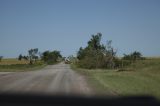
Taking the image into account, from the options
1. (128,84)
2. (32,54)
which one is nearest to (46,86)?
(128,84)

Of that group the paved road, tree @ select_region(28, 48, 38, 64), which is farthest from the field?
tree @ select_region(28, 48, 38, 64)

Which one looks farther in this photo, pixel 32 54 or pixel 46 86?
pixel 32 54

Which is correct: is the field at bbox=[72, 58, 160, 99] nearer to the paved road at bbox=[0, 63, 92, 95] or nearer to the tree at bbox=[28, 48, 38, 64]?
the paved road at bbox=[0, 63, 92, 95]

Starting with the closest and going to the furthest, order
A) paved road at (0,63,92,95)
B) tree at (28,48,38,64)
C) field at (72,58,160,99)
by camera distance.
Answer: field at (72,58,160,99)
paved road at (0,63,92,95)
tree at (28,48,38,64)

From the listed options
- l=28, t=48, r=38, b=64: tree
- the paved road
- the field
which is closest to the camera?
the field

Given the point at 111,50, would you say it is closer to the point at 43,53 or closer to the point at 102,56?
the point at 102,56

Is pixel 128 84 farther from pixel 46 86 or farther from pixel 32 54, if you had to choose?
pixel 32 54

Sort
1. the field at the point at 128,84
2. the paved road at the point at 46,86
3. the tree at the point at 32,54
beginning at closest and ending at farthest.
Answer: the field at the point at 128,84 < the paved road at the point at 46,86 < the tree at the point at 32,54

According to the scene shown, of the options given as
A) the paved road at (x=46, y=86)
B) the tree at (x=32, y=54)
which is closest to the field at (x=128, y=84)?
the paved road at (x=46, y=86)

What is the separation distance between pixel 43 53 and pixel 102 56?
397 ft

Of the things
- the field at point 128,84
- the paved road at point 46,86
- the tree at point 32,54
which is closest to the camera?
the field at point 128,84

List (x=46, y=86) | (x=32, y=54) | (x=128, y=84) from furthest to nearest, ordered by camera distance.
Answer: (x=32, y=54)
(x=46, y=86)
(x=128, y=84)

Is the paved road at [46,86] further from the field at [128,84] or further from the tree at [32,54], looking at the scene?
the tree at [32,54]

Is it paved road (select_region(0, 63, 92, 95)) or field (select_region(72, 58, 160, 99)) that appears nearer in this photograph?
field (select_region(72, 58, 160, 99))
